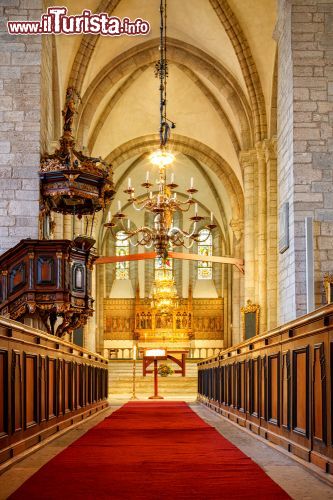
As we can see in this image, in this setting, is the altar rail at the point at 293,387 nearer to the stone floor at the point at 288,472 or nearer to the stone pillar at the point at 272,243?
the stone floor at the point at 288,472

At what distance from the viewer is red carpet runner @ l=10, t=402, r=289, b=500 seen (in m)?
3.65

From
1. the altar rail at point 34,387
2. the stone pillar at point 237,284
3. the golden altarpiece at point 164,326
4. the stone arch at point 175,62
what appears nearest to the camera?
the altar rail at point 34,387

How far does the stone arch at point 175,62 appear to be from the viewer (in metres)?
19.6

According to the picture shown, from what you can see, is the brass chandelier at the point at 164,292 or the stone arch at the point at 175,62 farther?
the brass chandelier at the point at 164,292

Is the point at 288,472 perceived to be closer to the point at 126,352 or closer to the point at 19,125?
the point at 19,125

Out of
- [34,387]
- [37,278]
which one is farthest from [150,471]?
[37,278]

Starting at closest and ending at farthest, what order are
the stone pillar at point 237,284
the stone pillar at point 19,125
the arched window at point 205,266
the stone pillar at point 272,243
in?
the stone pillar at point 19,125
the stone pillar at point 272,243
the stone pillar at point 237,284
the arched window at point 205,266

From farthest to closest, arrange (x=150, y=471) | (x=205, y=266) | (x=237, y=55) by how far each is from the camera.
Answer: (x=205, y=266), (x=237, y=55), (x=150, y=471)

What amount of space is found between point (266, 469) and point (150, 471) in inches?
26.2

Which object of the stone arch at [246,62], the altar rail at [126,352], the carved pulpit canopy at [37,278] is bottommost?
the altar rail at [126,352]

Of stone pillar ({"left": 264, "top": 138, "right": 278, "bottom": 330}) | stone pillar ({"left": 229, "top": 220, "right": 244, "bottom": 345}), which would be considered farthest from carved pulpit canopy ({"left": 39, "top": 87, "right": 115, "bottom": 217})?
stone pillar ({"left": 229, "top": 220, "right": 244, "bottom": 345})

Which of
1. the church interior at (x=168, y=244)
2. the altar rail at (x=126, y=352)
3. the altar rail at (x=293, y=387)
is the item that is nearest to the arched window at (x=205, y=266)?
the church interior at (x=168, y=244)

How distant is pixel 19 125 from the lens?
11.8 meters

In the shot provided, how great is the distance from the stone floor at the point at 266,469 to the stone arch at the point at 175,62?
44.7 feet
